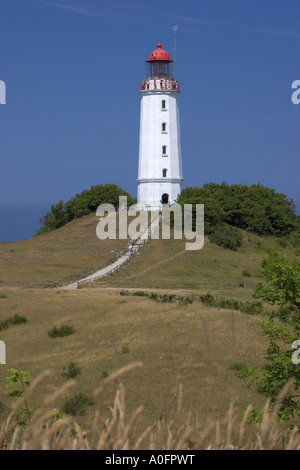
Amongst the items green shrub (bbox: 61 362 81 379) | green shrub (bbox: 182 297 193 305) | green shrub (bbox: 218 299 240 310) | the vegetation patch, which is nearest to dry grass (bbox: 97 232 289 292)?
green shrub (bbox: 182 297 193 305)

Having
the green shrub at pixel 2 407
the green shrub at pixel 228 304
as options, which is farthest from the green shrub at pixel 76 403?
the green shrub at pixel 228 304

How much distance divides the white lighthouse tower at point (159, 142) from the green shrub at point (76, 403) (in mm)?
50408

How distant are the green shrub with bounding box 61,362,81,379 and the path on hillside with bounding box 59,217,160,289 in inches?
745

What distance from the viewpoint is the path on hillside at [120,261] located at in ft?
146

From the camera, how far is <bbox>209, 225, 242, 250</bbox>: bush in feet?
189

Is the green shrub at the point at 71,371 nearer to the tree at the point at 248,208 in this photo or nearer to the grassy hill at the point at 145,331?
the grassy hill at the point at 145,331

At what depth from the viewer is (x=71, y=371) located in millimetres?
23594

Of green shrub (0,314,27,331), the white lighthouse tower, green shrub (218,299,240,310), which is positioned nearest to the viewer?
green shrub (0,314,27,331)

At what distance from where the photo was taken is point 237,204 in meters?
65.8

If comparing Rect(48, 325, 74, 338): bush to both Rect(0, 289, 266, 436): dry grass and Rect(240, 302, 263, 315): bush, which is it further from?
Rect(240, 302, 263, 315): bush

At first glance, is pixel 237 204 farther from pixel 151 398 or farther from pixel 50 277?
pixel 151 398

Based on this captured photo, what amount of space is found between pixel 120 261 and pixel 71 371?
28.5m

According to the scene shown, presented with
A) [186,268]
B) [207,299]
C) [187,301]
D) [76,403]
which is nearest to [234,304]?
[207,299]
